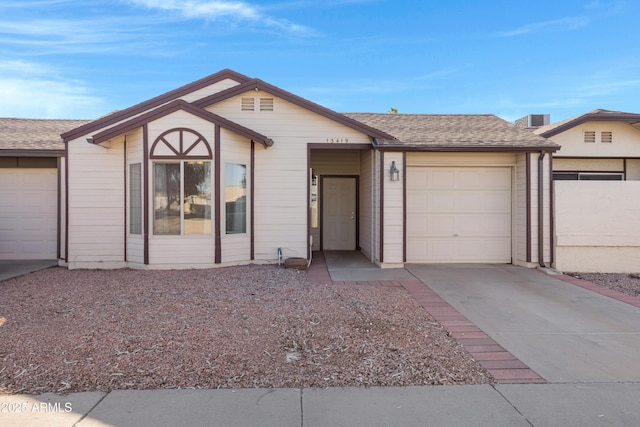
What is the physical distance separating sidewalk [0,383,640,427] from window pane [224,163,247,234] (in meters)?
5.76

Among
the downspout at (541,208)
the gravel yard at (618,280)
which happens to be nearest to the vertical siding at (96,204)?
the downspout at (541,208)

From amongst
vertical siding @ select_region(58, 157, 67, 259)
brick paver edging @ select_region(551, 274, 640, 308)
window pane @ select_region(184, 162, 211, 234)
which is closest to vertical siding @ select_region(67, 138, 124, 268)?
vertical siding @ select_region(58, 157, 67, 259)

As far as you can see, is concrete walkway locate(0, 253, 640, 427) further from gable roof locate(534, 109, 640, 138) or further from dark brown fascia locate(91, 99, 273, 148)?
gable roof locate(534, 109, 640, 138)

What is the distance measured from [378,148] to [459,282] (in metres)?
3.49

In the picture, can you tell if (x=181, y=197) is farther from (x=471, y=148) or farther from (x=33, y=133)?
(x=471, y=148)

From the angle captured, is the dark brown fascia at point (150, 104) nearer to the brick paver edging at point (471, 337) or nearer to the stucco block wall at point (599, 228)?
the brick paver edging at point (471, 337)

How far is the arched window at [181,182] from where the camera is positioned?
8.56 meters

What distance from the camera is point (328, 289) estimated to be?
22.8 ft

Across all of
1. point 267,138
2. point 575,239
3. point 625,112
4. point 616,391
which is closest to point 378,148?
point 267,138

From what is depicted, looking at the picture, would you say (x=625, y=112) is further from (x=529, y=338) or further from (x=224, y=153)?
(x=224, y=153)

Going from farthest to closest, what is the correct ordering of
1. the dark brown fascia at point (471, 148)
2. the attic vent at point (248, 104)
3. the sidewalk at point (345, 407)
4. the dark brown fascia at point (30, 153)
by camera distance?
the dark brown fascia at point (30, 153) < the attic vent at point (248, 104) < the dark brown fascia at point (471, 148) < the sidewalk at point (345, 407)

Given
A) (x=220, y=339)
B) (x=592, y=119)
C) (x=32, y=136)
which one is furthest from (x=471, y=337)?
(x=32, y=136)

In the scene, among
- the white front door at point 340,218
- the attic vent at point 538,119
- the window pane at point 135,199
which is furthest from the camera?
the attic vent at point 538,119

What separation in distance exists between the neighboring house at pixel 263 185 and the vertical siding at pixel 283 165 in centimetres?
2
